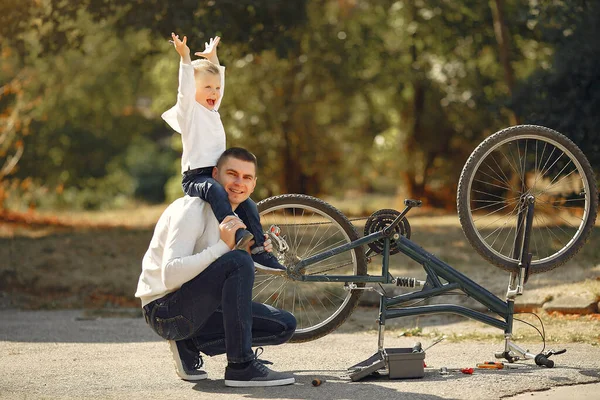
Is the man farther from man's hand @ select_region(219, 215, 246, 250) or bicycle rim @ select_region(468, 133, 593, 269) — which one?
bicycle rim @ select_region(468, 133, 593, 269)

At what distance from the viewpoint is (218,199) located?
4.61m

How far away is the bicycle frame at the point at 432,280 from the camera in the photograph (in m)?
5.00

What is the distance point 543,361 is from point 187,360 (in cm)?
191

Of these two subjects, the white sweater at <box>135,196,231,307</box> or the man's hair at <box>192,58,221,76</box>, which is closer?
the white sweater at <box>135,196,231,307</box>

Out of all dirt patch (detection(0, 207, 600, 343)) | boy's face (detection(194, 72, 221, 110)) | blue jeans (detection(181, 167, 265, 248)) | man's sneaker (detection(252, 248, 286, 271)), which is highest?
boy's face (detection(194, 72, 221, 110))

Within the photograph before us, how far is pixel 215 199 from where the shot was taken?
4621 mm

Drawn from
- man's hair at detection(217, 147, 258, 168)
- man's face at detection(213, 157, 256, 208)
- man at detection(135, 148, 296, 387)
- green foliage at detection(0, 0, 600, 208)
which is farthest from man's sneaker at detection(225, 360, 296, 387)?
green foliage at detection(0, 0, 600, 208)

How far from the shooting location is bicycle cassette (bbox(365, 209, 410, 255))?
5.09 metres

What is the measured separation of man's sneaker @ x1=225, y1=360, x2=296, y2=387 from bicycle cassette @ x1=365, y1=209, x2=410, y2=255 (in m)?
0.94

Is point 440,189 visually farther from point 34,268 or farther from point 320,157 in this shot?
point 34,268

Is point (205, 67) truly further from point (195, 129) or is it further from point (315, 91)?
point (315, 91)

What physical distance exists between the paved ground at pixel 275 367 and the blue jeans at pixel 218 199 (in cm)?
83

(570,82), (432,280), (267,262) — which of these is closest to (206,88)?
(267,262)

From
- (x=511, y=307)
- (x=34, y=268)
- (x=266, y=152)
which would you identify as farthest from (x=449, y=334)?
(x=266, y=152)
